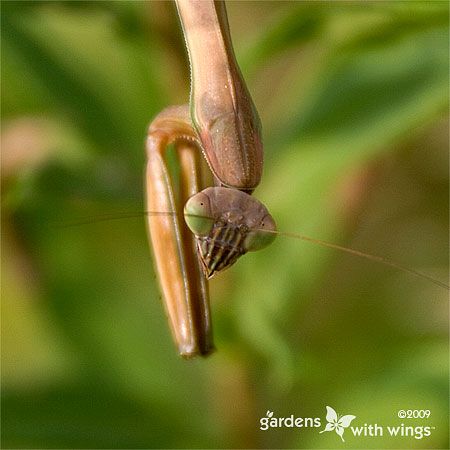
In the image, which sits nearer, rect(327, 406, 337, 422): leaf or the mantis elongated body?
the mantis elongated body

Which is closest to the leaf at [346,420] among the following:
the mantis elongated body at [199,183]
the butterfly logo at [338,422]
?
the butterfly logo at [338,422]

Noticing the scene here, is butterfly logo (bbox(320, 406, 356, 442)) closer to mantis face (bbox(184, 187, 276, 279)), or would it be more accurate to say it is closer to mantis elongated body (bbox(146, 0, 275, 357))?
mantis elongated body (bbox(146, 0, 275, 357))

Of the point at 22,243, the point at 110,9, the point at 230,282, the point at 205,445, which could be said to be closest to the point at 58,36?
the point at 110,9

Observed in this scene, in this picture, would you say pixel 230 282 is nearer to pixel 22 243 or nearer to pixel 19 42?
pixel 22 243

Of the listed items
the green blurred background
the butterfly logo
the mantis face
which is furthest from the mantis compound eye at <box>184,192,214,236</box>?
the butterfly logo

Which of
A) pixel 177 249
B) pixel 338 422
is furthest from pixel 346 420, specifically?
pixel 177 249

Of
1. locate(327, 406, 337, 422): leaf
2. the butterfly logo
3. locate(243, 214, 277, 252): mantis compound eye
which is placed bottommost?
the butterfly logo

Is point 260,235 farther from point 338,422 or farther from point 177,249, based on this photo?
point 338,422
